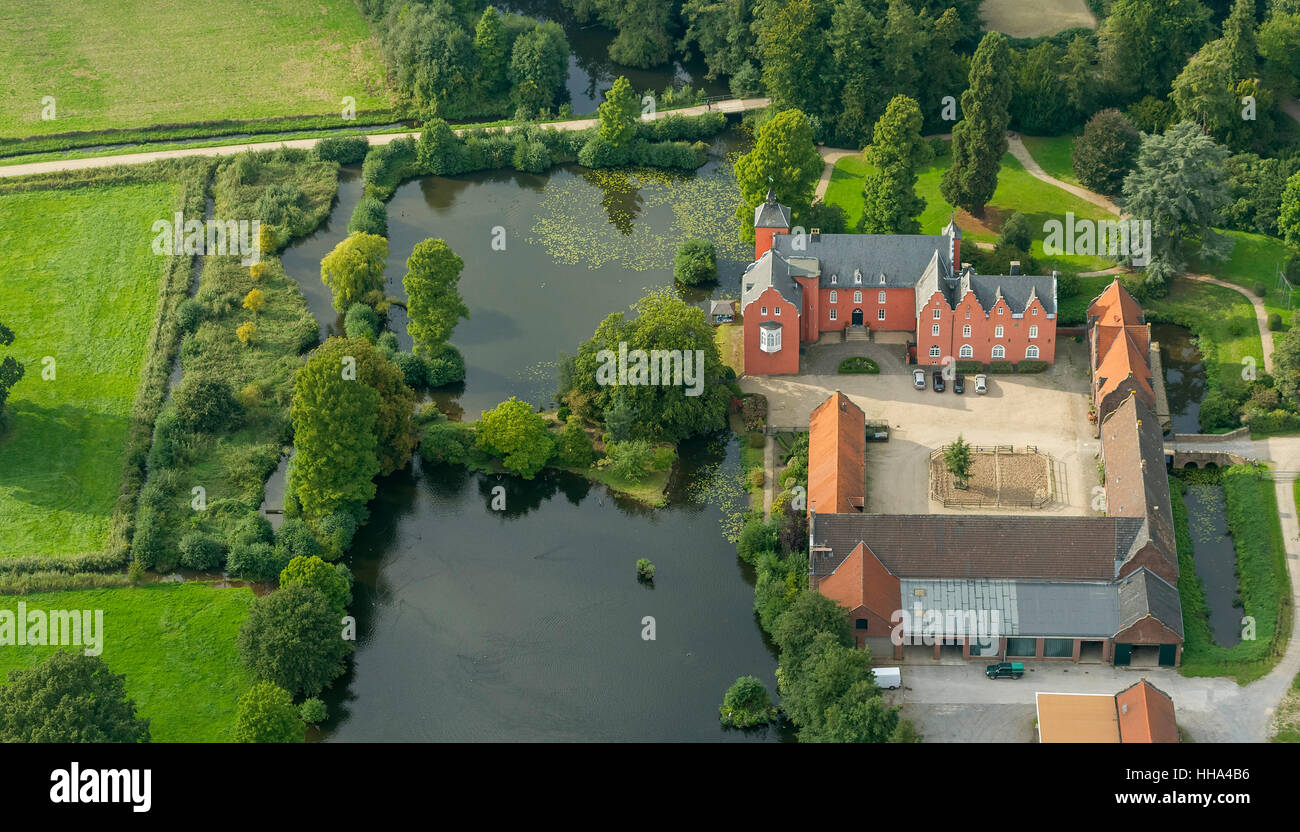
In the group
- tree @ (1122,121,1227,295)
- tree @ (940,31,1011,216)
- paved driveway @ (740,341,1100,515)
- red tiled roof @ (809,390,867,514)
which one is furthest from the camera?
tree @ (940,31,1011,216)

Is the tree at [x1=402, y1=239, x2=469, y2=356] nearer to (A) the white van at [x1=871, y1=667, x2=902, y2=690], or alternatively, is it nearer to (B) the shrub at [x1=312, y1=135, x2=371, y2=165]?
(B) the shrub at [x1=312, y1=135, x2=371, y2=165]

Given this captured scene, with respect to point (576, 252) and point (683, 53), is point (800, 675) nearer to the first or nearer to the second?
point (576, 252)

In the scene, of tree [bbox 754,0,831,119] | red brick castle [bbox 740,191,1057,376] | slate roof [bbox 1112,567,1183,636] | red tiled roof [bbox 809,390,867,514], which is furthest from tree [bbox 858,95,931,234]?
slate roof [bbox 1112,567,1183,636]

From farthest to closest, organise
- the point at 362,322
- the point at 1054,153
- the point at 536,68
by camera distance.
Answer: the point at 536,68, the point at 1054,153, the point at 362,322

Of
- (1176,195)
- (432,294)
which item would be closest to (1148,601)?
(1176,195)

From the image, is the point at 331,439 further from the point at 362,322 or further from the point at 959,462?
the point at 959,462

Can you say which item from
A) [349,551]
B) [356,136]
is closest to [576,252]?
[356,136]
